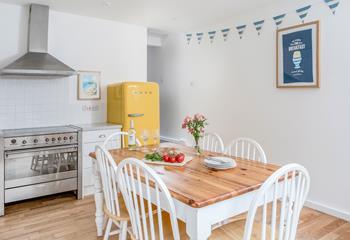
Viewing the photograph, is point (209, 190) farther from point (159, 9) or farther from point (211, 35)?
point (211, 35)

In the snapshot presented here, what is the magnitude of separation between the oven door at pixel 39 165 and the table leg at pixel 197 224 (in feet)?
7.98

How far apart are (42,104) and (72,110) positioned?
412 millimetres

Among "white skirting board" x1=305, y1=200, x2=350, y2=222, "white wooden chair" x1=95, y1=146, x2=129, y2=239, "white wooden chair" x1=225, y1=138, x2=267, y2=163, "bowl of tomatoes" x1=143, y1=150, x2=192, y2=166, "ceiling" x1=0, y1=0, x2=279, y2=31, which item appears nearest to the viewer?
"white wooden chair" x1=95, y1=146, x2=129, y2=239

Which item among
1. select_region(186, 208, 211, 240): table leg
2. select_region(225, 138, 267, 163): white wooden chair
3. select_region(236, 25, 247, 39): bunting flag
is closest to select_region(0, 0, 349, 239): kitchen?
select_region(236, 25, 247, 39): bunting flag

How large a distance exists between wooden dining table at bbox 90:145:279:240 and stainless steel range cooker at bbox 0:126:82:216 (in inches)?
75.0

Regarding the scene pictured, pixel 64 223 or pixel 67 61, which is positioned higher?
pixel 67 61

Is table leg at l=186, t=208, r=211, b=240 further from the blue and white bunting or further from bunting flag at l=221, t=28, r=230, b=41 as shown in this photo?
bunting flag at l=221, t=28, r=230, b=41

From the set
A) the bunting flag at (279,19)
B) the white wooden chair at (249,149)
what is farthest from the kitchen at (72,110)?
the white wooden chair at (249,149)

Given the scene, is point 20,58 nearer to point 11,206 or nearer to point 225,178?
point 11,206

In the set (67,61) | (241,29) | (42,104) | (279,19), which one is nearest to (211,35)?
(241,29)

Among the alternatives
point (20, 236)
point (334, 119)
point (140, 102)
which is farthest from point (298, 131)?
point (20, 236)

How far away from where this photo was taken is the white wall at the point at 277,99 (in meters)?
2.78

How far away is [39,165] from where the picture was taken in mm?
3102

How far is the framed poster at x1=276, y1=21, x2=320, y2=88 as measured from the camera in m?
2.93
